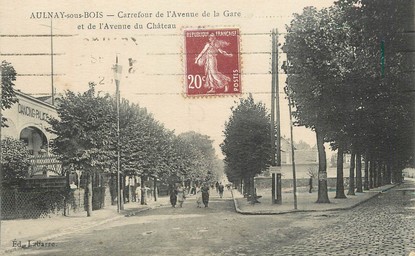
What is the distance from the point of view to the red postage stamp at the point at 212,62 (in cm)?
1466

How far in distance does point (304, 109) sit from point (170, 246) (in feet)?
51.5

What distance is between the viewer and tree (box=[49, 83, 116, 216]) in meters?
23.0

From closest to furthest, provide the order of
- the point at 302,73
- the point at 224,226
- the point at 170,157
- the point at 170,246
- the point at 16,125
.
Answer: the point at 170,246, the point at 224,226, the point at 302,73, the point at 16,125, the point at 170,157

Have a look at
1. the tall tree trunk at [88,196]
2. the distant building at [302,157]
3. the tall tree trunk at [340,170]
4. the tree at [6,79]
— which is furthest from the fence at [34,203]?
the distant building at [302,157]

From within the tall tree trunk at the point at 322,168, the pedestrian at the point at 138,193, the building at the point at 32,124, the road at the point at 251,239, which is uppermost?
the building at the point at 32,124

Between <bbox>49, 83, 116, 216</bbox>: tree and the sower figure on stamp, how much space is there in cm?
947

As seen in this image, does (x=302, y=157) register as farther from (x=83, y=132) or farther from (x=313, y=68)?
(x=83, y=132)

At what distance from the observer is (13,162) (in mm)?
24125

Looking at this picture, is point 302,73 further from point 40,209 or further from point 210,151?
point 210,151

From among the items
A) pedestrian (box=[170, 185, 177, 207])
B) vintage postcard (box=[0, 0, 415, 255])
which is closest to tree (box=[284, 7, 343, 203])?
vintage postcard (box=[0, 0, 415, 255])

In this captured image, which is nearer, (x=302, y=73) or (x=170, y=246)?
(x=170, y=246)

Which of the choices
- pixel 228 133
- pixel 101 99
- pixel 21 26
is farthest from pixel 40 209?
pixel 228 133

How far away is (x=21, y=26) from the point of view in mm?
14297

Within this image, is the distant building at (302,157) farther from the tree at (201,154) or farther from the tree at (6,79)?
the tree at (6,79)
